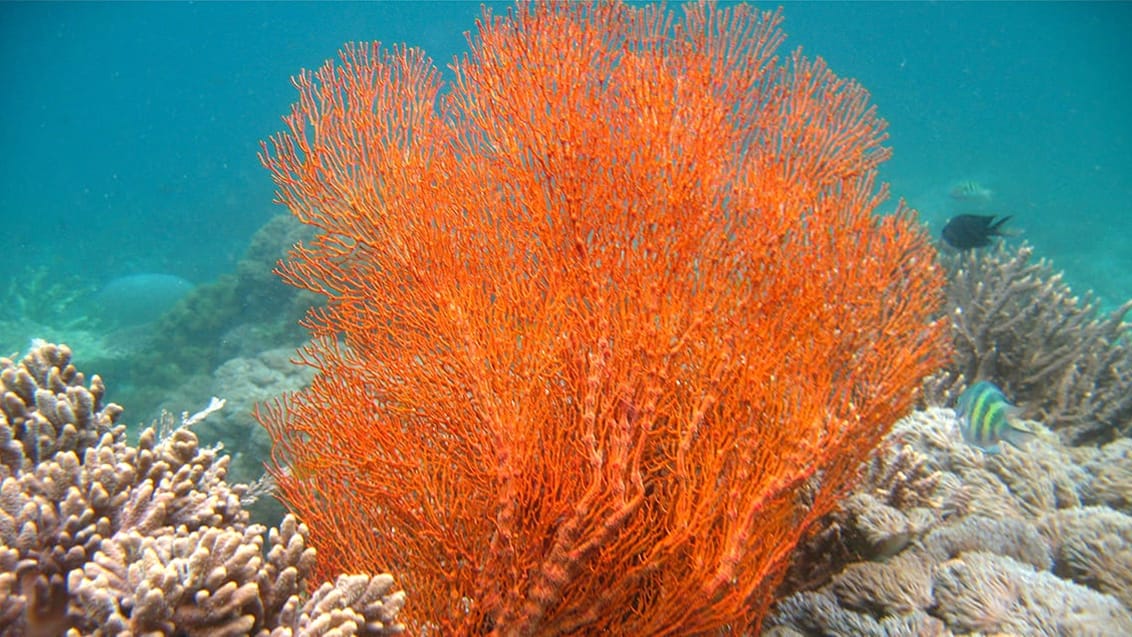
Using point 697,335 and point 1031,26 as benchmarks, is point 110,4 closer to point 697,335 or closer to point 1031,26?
point 697,335

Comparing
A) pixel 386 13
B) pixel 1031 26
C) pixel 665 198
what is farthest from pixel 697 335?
pixel 1031 26

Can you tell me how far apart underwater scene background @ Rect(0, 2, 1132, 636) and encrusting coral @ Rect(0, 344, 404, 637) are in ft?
0.16

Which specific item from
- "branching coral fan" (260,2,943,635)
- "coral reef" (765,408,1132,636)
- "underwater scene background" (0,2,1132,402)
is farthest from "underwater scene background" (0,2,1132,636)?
"branching coral fan" (260,2,943,635)

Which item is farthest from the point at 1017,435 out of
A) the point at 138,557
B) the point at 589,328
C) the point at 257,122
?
the point at 257,122

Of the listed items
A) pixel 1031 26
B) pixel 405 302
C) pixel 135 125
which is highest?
pixel 135 125

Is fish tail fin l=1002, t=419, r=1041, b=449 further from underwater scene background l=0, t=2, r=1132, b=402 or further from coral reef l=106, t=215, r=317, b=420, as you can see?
coral reef l=106, t=215, r=317, b=420

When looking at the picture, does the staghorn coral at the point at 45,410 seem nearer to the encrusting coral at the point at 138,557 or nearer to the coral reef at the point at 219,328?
the encrusting coral at the point at 138,557

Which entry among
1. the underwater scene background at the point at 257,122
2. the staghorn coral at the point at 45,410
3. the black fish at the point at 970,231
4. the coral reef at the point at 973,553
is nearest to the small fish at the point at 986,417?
the coral reef at the point at 973,553

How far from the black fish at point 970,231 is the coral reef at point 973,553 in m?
3.58

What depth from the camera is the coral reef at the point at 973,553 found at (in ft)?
8.29

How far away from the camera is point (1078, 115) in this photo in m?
72.6

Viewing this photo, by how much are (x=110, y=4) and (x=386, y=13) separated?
42500mm

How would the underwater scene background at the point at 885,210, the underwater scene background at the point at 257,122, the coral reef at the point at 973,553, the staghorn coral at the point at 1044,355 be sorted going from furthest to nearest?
the underwater scene background at the point at 257,122 < the staghorn coral at the point at 1044,355 < the underwater scene background at the point at 885,210 < the coral reef at the point at 973,553

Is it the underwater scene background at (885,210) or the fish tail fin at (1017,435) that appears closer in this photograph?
the underwater scene background at (885,210)
